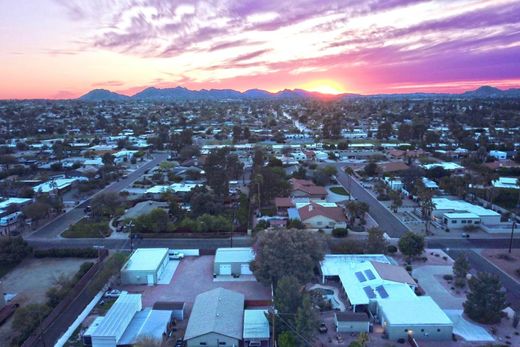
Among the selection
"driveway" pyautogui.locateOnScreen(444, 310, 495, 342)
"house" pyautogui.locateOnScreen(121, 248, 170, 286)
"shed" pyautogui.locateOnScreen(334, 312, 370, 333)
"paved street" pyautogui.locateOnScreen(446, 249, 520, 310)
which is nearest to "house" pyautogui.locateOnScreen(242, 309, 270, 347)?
"shed" pyautogui.locateOnScreen(334, 312, 370, 333)

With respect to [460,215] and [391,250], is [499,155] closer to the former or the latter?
[460,215]

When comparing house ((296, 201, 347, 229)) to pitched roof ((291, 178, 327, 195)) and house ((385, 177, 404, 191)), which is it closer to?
pitched roof ((291, 178, 327, 195))

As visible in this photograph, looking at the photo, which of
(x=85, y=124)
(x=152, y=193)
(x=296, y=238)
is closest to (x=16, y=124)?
(x=85, y=124)

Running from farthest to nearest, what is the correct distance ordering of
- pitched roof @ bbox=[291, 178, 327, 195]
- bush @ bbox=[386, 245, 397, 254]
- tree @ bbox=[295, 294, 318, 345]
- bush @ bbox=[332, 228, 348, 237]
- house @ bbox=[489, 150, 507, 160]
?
house @ bbox=[489, 150, 507, 160] < pitched roof @ bbox=[291, 178, 327, 195] < bush @ bbox=[332, 228, 348, 237] < bush @ bbox=[386, 245, 397, 254] < tree @ bbox=[295, 294, 318, 345]

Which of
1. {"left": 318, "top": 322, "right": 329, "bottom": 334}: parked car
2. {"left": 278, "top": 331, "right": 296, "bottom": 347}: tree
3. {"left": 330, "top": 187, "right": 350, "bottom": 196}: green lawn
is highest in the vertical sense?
{"left": 278, "top": 331, "right": 296, "bottom": 347}: tree

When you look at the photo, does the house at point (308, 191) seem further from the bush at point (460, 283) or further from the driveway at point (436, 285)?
the bush at point (460, 283)

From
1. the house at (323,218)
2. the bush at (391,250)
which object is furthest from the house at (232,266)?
the bush at (391,250)
